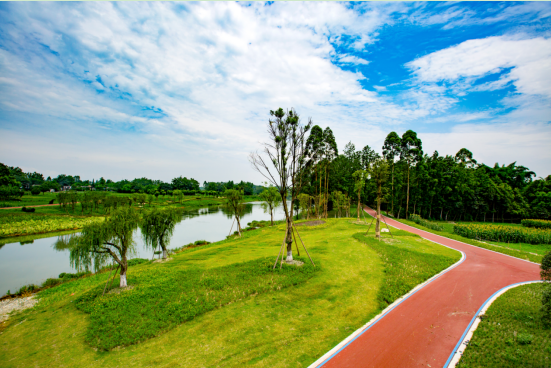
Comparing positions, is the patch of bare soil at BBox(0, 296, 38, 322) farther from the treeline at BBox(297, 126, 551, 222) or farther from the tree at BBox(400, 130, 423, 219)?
the tree at BBox(400, 130, 423, 219)

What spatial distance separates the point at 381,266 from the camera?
49.2ft

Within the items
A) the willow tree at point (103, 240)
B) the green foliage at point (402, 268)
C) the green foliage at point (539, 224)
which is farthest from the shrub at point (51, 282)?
the green foliage at point (539, 224)

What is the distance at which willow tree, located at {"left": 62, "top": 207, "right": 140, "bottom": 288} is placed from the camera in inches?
462

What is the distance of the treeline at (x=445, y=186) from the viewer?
39.2 metres

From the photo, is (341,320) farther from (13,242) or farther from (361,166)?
(361,166)

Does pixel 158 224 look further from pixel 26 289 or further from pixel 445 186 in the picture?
pixel 445 186

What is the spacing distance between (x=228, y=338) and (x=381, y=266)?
36.9ft

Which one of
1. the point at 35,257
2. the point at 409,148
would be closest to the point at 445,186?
the point at 409,148

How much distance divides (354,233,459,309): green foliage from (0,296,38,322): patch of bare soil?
19.3m

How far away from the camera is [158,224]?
1872cm

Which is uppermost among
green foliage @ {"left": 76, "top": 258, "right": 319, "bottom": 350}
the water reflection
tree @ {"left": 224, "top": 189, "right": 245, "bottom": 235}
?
tree @ {"left": 224, "top": 189, "right": 245, "bottom": 235}

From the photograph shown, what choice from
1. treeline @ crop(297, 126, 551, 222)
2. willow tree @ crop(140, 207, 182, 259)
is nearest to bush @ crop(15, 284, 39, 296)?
willow tree @ crop(140, 207, 182, 259)

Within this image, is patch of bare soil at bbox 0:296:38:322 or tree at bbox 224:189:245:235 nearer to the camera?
patch of bare soil at bbox 0:296:38:322

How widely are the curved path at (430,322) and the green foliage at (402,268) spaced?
1.72ft
